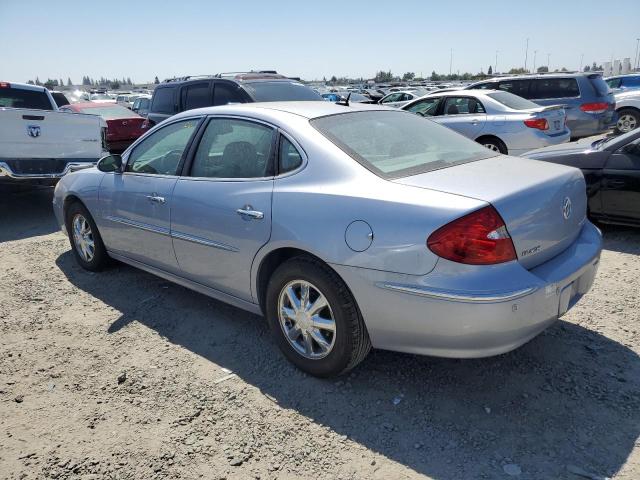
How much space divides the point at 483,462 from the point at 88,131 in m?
7.28

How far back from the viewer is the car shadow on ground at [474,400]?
2.46 m

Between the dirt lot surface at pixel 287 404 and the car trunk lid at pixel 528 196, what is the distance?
0.80 meters

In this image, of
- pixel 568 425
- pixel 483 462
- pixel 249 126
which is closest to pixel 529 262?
pixel 568 425

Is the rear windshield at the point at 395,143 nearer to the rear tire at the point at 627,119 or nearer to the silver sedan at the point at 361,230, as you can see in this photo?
Result: the silver sedan at the point at 361,230

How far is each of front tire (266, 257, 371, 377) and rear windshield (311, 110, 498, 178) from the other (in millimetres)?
677

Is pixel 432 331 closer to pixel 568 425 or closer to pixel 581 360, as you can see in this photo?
pixel 568 425

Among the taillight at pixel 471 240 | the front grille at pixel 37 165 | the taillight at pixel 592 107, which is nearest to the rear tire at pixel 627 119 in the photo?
the taillight at pixel 592 107

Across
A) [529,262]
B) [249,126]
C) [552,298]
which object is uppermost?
[249,126]

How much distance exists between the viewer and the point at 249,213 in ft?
10.6

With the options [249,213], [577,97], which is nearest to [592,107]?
[577,97]

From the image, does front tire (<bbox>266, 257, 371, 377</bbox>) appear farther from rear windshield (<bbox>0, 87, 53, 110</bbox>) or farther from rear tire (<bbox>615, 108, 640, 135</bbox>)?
rear tire (<bbox>615, 108, 640, 135</bbox>)

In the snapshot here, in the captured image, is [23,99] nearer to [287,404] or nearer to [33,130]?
[33,130]

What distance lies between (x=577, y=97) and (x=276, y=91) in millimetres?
7137

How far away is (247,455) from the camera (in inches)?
101
